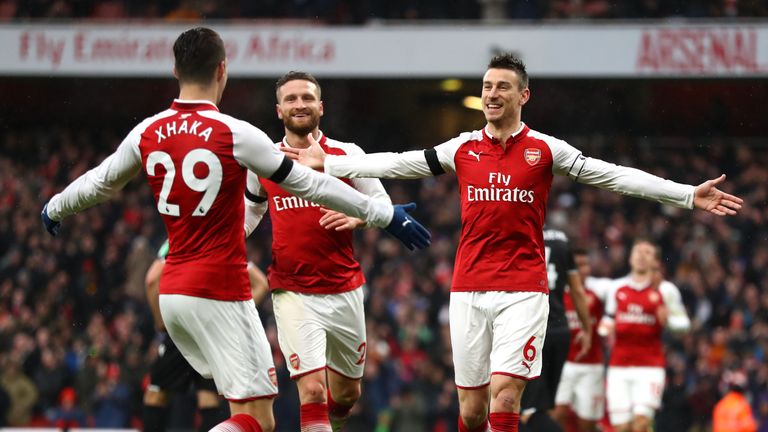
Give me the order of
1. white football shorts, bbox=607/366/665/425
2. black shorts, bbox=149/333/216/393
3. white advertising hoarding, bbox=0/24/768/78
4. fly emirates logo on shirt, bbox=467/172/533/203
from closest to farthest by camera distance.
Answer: fly emirates logo on shirt, bbox=467/172/533/203 → black shorts, bbox=149/333/216/393 → white football shorts, bbox=607/366/665/425 → white advertising hoarding, bbox=0/24/768/78

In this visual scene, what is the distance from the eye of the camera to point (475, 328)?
7070mm

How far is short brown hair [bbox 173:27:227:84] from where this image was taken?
222 inches

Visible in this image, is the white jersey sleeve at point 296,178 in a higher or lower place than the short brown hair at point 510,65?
lower

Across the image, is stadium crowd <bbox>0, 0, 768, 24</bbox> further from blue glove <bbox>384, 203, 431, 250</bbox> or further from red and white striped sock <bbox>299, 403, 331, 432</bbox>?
blue glove <bbox>384, 203, 431, 250</bbox>

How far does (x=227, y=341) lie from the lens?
5613mm

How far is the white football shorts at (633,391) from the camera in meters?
11.8

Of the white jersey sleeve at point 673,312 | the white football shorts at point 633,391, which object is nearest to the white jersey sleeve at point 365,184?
the white jersey sleeve at point 673,312

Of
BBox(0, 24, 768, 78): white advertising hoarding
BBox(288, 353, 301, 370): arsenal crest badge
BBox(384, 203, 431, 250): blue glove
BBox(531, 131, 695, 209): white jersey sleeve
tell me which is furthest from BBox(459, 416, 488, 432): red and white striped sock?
BBox(0, 24, 768, 78): white advertising hoarding

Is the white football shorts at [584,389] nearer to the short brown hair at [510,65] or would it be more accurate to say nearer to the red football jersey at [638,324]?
the red football jersey at [638,324]

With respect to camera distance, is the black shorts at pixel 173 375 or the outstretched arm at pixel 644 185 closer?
the outstretched arm at pixel 644 185

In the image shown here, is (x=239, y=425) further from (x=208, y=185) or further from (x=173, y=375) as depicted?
(x=173, y=375)

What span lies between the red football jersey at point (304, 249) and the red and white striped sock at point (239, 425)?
1811mm

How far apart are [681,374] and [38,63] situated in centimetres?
1441

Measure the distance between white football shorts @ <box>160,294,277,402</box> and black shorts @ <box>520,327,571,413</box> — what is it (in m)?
4.28
